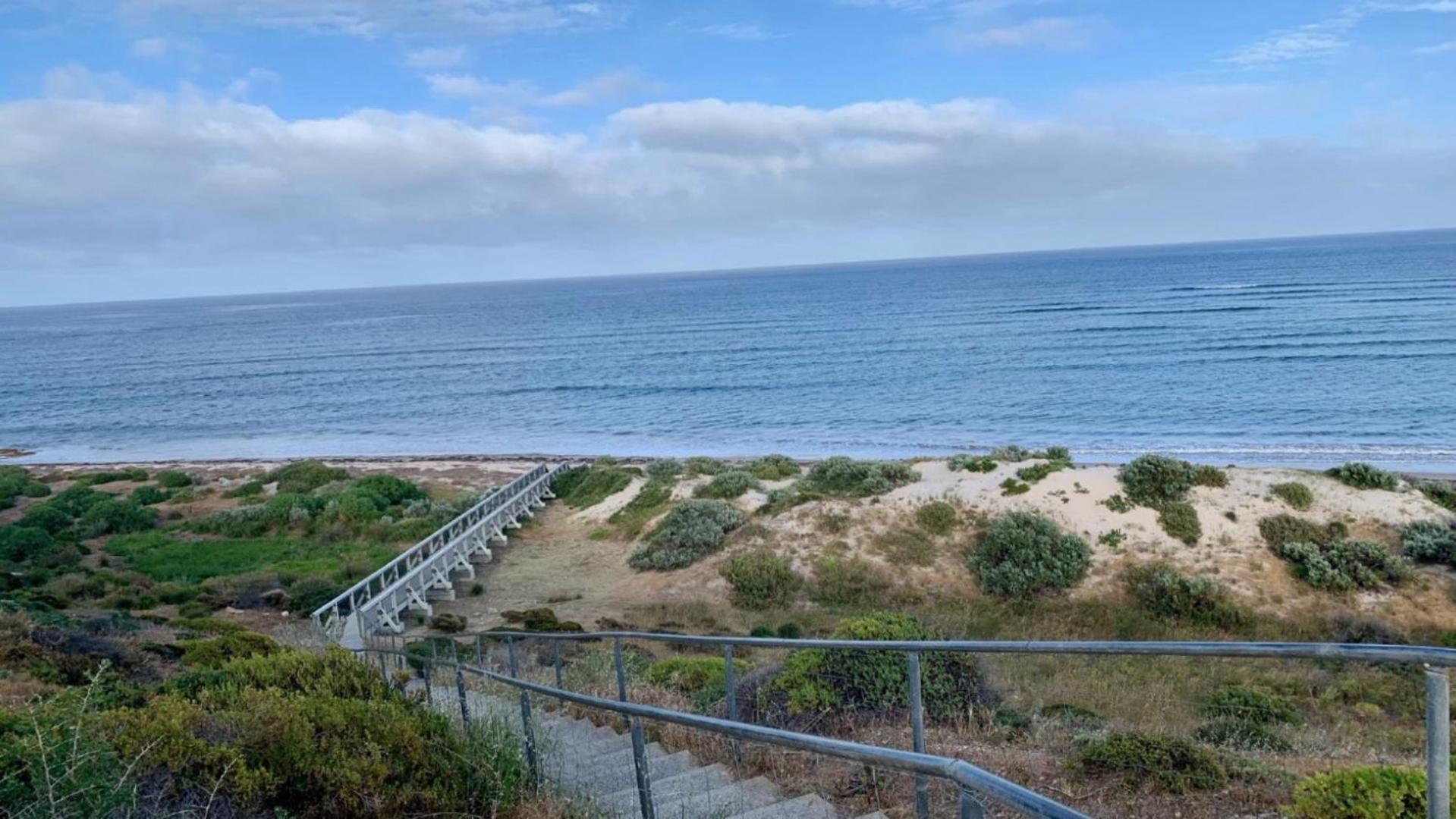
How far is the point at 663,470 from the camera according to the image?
3178cm

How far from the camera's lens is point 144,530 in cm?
2928

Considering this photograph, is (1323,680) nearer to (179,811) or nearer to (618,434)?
(179,811)

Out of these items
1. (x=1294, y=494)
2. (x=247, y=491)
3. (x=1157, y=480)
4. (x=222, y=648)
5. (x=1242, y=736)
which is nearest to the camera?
(x=1242, y=736)

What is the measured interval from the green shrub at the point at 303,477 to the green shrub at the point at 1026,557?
75.4ft

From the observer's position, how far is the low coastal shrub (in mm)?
21703

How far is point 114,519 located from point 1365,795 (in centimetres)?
3341

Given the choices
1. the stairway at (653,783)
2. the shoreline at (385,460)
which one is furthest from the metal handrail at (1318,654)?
the shoreline at (385,460)

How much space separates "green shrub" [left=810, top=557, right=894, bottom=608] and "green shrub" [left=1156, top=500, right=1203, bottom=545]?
644 centimetres

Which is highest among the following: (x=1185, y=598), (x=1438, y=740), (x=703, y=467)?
(x=1438, y=740)

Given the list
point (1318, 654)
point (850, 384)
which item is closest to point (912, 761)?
point (1318, 654)

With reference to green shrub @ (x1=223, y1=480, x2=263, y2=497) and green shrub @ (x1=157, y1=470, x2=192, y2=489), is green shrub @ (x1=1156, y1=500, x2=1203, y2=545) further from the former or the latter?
green shrub @ (x1=157, y1=470, x2=192, y2=489)

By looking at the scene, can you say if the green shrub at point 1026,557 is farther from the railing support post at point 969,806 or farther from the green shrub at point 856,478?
the railing support post at point 969,806

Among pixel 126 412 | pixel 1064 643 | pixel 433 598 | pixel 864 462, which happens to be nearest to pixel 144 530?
pixel 433 598

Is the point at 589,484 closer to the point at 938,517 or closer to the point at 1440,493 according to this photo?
the point at 938,517
